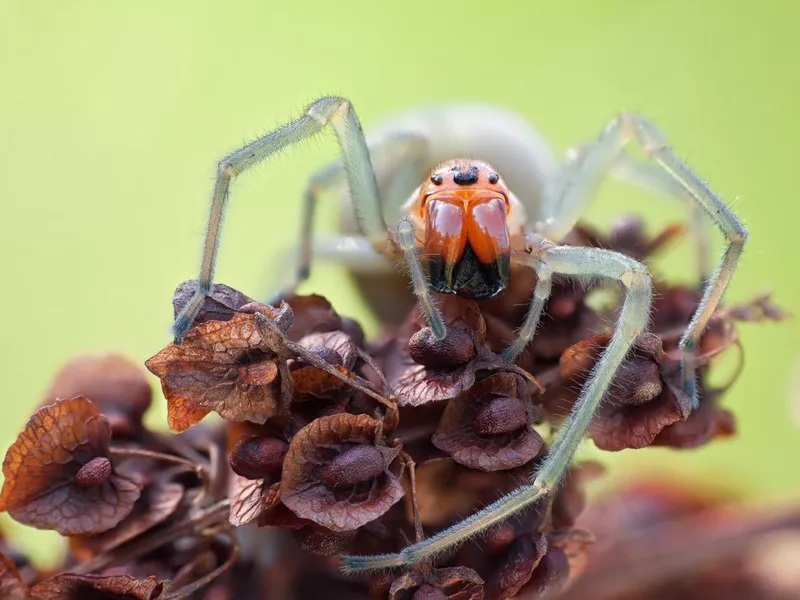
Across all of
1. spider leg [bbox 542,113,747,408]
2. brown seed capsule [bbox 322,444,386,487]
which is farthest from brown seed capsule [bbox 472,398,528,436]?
spider leg [bbox 542,113,747,408]

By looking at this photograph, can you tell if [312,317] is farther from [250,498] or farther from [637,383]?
[637,383]

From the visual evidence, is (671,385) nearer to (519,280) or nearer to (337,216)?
(519,280)

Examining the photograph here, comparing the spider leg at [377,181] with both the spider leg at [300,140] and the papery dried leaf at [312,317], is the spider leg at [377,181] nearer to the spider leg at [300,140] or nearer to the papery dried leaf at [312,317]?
the spider leg at [300,140]

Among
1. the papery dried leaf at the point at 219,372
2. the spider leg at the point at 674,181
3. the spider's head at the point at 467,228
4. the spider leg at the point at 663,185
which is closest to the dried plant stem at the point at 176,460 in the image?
the papery dried leaf at the point at 219,372

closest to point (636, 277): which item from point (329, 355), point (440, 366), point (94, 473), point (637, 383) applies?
point (637, 383)

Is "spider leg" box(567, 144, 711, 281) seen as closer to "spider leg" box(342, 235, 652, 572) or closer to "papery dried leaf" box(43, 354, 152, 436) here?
"spider leg" box(342, 235, 652, 572)
